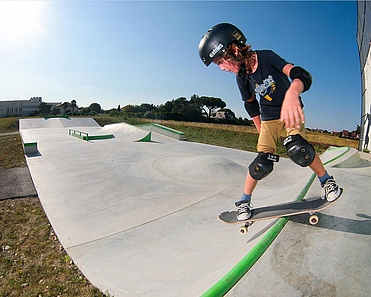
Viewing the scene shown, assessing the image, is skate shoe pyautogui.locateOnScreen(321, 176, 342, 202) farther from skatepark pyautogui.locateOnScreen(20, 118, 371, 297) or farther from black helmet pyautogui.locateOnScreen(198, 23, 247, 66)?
black helmet pyautogui.locateOnScreen(198, 23, 247, 66)

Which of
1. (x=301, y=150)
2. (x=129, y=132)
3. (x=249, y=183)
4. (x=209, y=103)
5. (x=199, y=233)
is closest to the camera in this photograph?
(x=301, y=150)

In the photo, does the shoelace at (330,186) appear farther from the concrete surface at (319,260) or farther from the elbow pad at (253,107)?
the elbow pad at (253,107)

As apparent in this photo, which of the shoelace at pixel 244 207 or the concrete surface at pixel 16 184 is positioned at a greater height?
the shoelace at pixel 244 207

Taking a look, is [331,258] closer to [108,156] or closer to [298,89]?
[298,89]

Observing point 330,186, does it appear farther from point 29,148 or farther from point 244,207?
point 29,148

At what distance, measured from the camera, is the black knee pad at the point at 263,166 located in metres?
2.67

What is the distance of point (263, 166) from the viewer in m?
2.67

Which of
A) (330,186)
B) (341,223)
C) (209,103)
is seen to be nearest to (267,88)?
(330,186)

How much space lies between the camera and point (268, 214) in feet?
9.53

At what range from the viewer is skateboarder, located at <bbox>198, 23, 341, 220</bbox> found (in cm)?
247

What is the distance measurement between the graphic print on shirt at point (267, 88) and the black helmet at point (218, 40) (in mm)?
491

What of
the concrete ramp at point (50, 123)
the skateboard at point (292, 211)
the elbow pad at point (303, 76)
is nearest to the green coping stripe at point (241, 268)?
the skateboard at point (292, 211)

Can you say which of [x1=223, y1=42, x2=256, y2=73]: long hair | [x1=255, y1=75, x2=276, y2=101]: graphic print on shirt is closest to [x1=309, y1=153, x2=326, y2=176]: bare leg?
[x1=255, y1=75, x2=276, y2=101]: graphic print on shirt

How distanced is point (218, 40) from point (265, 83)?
0.69 meters
